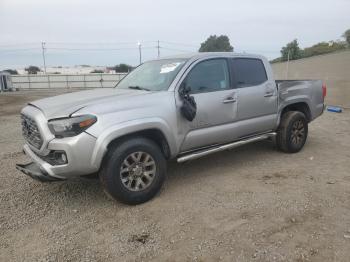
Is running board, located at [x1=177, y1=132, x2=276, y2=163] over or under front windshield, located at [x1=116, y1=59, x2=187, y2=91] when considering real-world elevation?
under

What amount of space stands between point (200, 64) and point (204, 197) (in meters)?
1.79

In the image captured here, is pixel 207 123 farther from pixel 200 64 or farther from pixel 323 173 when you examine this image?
pixel 323 173

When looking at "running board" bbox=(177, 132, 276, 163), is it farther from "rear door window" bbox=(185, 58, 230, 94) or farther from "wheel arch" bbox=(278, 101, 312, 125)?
"rear door window" bbox=(185, 58, 230, 94)

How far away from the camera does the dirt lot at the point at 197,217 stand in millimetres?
2869

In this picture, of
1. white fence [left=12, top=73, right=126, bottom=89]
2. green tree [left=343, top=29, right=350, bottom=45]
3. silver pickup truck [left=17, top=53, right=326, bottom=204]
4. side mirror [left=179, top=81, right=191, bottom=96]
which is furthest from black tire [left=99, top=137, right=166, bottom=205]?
green tree [left=343, top=29, right=350, bottom=45]

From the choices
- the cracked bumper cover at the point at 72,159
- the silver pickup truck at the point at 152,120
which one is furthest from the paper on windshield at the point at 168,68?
the cracked bumper cover at the point at 72,159

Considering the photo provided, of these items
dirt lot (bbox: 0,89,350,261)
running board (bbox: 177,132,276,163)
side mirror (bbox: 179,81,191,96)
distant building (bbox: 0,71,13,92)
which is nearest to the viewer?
dirt lot (bbox: 0,89,350,261)

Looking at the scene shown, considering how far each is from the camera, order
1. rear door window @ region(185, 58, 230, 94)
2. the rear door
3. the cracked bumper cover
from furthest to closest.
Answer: the rear door
rear door window @ region(185, 58, 230, 94)
the cracked bumper cover

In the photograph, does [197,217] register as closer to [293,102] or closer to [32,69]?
[293,102]

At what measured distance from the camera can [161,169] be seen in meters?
3.89

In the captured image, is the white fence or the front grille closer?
the front grille

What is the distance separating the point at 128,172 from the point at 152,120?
25.9 inches

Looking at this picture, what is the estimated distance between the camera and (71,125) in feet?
10.8

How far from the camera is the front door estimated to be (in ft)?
13.7
